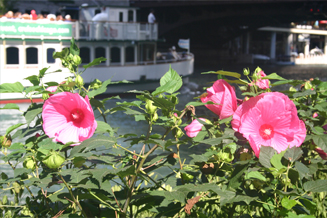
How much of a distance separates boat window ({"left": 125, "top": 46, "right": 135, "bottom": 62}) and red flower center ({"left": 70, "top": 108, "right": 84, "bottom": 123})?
13.7 metres

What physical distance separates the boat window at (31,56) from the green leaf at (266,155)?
1294 centimetres

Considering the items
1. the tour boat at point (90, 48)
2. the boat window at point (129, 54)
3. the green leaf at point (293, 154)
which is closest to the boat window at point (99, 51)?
the tour boat at point (90, 48)

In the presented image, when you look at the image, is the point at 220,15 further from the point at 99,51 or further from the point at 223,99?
the point at 223,99

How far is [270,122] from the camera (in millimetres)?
1208

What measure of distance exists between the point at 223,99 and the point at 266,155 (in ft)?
0.79

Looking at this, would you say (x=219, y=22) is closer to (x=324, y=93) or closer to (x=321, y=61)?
(x=321, y=61)

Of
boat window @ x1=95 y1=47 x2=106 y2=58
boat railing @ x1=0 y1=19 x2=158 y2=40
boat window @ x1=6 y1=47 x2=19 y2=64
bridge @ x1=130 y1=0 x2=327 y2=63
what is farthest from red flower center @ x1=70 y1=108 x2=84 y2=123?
bridge @ x1=130 y1=0 x2=327 y2=63

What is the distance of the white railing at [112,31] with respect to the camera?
13.8m

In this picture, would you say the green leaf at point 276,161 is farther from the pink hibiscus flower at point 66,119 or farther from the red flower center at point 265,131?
the pink hibiscus flower at point 66,119

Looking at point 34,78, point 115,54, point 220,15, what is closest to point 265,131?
point 34,78

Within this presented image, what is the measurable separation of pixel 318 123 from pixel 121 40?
1296cm

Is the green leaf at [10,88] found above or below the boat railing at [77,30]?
below

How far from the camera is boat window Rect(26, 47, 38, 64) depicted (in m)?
13.1

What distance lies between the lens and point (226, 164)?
1.30 metres
